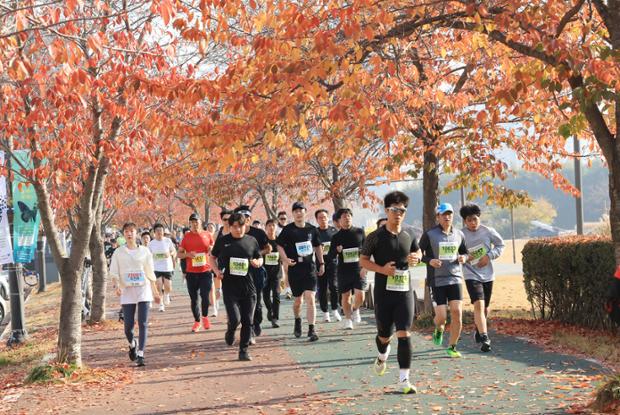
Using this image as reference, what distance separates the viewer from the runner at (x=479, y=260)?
1109cm

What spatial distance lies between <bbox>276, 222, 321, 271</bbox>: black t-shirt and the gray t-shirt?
2878 mm

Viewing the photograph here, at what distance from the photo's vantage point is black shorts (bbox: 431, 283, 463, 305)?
1073 cm

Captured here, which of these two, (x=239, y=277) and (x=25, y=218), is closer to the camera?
(x=239, y=277)

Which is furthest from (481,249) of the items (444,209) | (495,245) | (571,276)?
(571,276)

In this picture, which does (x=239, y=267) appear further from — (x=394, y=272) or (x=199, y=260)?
(x=199, y=260)

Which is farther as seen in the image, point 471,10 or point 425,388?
point 425,388

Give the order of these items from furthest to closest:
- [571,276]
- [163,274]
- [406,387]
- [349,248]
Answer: [163,274] < [349,248] < [571,276] < [406,387]

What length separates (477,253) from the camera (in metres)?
11.2

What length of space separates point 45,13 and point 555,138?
926 centimetres

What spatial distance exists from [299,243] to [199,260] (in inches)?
96.9

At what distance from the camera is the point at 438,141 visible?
46.8ft

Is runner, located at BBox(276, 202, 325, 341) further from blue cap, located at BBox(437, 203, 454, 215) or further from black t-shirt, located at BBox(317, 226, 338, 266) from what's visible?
blue cap, located at BBox(437, 203, 454, 215)

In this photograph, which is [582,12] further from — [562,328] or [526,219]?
[526,219]

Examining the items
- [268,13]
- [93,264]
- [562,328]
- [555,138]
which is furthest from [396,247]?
[93,264]
